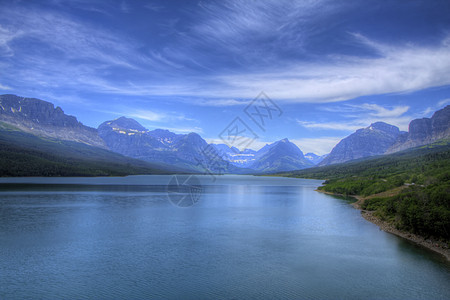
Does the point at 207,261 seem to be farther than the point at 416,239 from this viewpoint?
No

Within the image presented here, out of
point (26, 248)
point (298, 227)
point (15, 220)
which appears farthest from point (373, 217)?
point (15, 220)

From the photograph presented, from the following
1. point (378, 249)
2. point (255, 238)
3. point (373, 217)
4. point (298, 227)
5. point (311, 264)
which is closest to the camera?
point (311, 264)

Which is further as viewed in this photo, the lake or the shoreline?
the shoreline

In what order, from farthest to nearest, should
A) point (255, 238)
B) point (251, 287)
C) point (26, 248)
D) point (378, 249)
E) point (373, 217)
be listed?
point (373, 217) < point (255, 238) < point (378, 249) < point (26, 248) < point (251, 287)

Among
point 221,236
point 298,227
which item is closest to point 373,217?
point 298,227

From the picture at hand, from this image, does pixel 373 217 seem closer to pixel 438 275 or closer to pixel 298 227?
pixel 298 227

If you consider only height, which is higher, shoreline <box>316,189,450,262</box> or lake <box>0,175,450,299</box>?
shoreline <box>316,189,450,262</box>

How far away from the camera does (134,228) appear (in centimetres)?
5072

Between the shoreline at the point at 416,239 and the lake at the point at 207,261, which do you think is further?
the shoreline at the point at 416,239

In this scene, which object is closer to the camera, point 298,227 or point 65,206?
point 298,227

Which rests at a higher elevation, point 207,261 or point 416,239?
point 416,239

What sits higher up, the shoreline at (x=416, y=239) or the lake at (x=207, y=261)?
the shoreline at (x=416, y=239)

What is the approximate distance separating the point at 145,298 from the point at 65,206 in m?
61.0

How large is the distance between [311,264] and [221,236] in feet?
55.5
